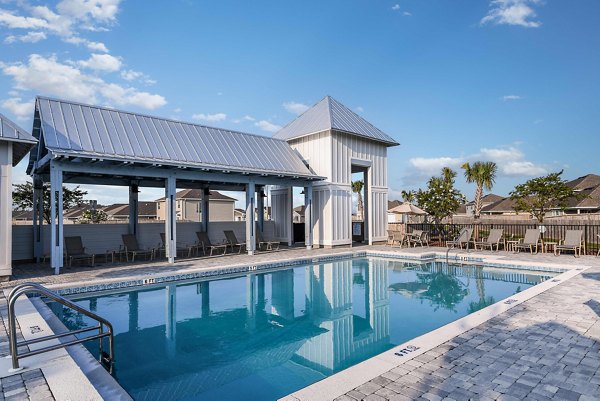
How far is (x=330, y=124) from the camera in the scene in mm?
16375

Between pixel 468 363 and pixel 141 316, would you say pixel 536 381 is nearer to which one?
pixel 468 363

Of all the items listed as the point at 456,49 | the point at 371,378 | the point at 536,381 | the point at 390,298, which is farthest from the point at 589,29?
the point at 371,378

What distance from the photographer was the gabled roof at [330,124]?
16.9m

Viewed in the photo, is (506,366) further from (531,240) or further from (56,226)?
(531,240)

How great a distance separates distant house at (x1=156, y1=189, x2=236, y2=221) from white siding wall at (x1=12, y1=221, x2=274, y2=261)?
20350mm

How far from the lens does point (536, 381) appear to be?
3271 millimetres

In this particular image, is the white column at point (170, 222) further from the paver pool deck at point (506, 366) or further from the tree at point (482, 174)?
the tree at point (482, 174)

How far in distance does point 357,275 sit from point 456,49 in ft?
40.4

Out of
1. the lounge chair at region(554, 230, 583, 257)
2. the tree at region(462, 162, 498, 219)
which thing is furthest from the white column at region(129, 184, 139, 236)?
the tree at region(462, 162, 498, 219)

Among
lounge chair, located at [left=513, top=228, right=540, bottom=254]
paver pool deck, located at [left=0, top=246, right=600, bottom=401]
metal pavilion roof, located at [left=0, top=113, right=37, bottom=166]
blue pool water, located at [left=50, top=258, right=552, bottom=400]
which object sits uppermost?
metal pavilion roof, located at [left=0, top=113, right=37, bottom=166]

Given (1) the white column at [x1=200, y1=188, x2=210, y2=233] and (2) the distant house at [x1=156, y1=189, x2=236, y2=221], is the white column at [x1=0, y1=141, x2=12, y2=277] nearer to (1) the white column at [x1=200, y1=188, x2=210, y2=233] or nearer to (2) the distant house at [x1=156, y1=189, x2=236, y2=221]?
(1) the white column at [x1=200, y1=188, x2=210, y2=233]

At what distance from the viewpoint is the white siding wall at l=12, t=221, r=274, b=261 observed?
1195 cm

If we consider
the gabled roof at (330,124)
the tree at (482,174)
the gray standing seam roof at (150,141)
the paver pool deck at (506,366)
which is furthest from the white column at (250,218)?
the tree at (482,174)

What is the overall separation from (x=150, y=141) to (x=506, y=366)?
12000mm
